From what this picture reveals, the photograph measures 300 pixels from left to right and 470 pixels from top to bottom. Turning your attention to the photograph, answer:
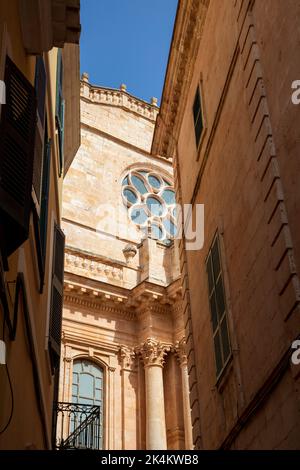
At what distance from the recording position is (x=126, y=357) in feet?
61.5

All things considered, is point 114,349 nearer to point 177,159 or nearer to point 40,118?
point 177,159

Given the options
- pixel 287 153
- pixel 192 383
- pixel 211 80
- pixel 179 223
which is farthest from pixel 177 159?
pixel 287 153

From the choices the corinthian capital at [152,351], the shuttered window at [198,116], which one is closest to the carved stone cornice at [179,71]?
the shuttered window at [198,116]

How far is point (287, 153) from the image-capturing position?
22.6ft

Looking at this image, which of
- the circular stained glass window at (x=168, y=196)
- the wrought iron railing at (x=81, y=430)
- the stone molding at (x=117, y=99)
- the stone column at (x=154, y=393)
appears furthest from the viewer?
the stone molding at (x=117, y=99)

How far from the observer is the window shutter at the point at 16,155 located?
4797 mm

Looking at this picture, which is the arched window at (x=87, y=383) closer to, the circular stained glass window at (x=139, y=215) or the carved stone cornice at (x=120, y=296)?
the carved stone cornice at (x=120, y=296)

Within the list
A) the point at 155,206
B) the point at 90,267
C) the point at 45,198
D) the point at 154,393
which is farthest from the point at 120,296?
the point at 45,198

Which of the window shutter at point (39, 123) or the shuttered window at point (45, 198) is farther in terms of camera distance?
the shuttered window at point (45, 198)

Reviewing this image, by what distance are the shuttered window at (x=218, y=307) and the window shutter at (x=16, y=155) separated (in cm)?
415

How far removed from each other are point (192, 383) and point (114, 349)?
8387 millimetres

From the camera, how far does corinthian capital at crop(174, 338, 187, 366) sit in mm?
19000

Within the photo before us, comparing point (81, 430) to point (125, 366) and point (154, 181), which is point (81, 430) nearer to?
point (125, 366)

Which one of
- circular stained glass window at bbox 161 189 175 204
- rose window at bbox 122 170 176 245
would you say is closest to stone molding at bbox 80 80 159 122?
rose window at bbox 122 170 176 245
